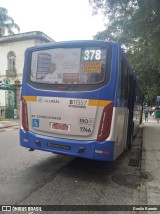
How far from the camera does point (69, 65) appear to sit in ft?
19.5

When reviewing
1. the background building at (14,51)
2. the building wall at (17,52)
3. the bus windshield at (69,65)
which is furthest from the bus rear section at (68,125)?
the building wall at (17,52)

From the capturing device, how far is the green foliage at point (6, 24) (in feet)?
114

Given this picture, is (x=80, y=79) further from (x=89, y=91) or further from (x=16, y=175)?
(x=16, y=175)

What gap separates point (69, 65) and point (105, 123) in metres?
1.54

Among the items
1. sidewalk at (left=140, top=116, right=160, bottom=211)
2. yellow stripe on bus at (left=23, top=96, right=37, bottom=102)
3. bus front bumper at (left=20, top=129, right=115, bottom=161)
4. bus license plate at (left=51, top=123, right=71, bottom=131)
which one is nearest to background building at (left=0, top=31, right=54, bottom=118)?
sidewalk at (left=140, top=116, right=160, bottom=211)

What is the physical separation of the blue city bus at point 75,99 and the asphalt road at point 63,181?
2.07ft

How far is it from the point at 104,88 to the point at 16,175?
282 cm

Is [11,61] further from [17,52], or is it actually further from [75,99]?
[75,99]

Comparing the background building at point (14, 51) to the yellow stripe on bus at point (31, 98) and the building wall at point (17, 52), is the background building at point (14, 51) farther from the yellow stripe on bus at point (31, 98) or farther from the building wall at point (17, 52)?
the yellow stripe on bus at point (31, 98)

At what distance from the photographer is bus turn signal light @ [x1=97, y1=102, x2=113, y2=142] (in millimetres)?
5552

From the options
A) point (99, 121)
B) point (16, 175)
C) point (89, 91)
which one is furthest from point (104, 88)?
point (16, 175)

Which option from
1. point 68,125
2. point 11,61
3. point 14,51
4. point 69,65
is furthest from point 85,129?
point 11,61

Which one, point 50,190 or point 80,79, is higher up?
point 80,79

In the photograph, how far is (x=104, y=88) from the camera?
5598 millimetres
